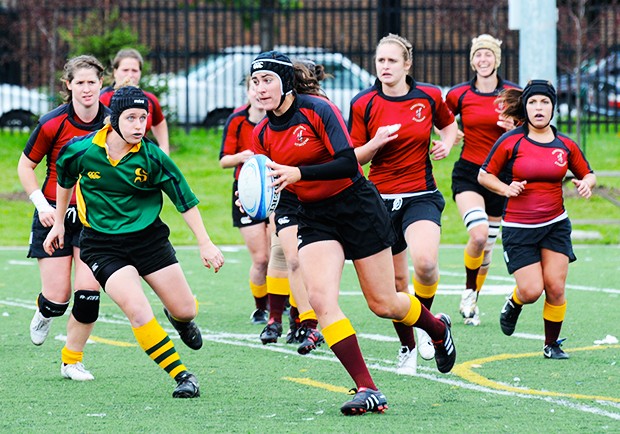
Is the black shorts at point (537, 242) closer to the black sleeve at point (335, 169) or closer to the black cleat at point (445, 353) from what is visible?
the black cleat at point (445, 353)

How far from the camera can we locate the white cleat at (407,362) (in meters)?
8.26

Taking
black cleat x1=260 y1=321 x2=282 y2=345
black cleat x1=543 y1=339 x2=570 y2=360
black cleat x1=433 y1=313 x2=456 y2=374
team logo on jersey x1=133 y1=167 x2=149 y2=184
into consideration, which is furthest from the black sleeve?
black cleat x1=260 y1=321 x2=282 y2=345

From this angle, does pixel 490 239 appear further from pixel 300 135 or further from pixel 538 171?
pixel 300 135

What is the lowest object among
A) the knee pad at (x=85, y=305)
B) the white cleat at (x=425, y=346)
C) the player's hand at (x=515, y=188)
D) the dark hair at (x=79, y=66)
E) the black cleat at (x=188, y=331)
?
the white cleat at (x=425, y=346)

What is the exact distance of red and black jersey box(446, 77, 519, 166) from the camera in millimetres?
10820

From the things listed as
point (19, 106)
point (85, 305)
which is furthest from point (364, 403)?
point (19, 106)

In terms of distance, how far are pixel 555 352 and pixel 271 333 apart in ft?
7.13

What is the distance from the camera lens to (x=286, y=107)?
23.5 feet

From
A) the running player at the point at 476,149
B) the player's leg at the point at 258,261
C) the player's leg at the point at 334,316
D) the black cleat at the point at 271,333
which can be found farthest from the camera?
the player's leg at the point at 258,261

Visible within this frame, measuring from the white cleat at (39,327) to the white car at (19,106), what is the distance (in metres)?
15.7

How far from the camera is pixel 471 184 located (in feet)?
35.6

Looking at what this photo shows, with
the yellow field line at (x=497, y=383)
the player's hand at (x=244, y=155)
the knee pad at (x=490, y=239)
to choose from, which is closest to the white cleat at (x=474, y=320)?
the knee pad at (x=490, y=239)

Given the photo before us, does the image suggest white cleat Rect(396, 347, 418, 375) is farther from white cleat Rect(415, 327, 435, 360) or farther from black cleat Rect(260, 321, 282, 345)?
black cleat Rect(260, 321, 282, 345)

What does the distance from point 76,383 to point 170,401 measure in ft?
3.16
